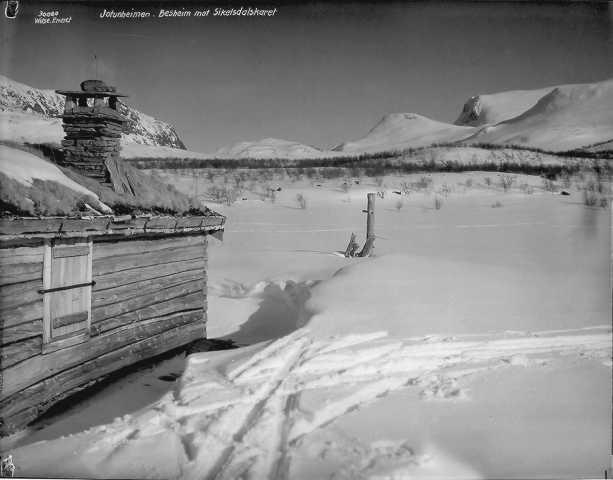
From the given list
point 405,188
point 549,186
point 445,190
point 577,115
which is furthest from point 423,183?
point 577,115

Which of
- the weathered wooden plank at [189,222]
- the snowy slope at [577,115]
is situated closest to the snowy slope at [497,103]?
the snowy slope at [577,115]

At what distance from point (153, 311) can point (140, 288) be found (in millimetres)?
408

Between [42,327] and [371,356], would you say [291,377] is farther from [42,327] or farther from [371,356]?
[42,327]

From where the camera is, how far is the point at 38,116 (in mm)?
7070

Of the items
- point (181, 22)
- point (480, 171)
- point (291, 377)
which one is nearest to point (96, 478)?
point (291, 377)

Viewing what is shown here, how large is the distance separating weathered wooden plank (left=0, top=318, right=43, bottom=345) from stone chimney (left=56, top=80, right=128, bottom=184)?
2462 mm

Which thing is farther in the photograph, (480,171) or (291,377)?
(480,171)

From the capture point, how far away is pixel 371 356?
16.2 ft

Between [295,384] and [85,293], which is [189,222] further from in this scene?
[295,384]

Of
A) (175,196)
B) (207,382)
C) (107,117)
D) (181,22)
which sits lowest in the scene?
(207,382)

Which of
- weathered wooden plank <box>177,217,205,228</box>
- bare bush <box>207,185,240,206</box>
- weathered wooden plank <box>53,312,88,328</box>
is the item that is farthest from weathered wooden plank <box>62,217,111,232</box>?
bare bush <box>207,185,240,206</box>

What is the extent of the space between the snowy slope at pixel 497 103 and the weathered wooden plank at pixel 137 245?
4234 mm

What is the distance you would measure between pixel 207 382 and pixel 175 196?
3.22m

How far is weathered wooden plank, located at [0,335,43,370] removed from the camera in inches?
173
